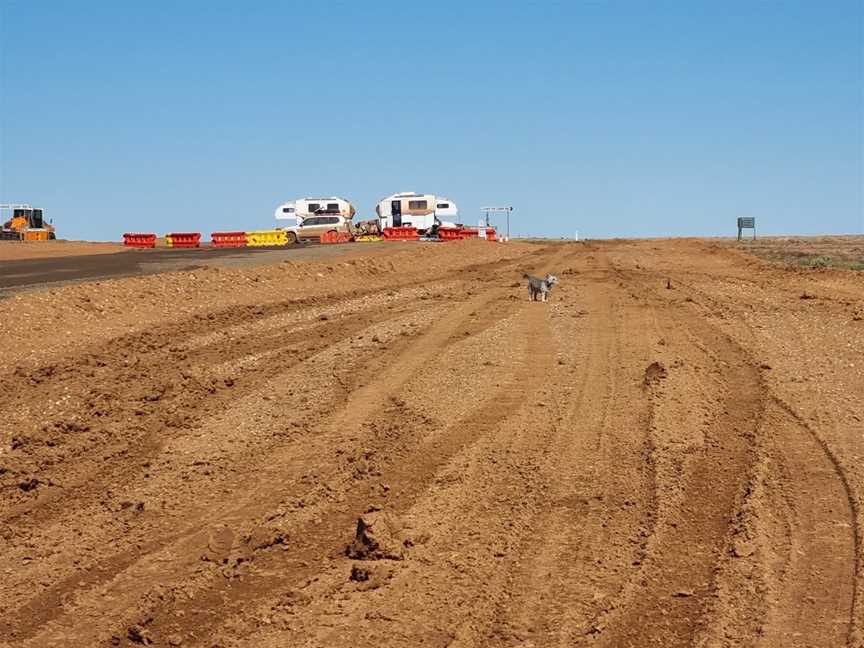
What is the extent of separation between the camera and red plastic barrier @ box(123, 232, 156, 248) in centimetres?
5844

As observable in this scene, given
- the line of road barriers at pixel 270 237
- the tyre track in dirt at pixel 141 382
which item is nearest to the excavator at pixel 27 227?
the line of road barriers at pixel 270 237

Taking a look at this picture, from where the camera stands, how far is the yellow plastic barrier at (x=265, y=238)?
54.4m

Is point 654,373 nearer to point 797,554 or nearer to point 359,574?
point 797,554

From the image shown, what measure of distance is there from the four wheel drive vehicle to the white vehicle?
6.78 metres

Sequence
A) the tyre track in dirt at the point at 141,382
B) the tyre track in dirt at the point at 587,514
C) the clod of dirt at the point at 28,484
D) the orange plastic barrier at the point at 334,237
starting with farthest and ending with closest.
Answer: the orange plastic barrier at the point at 334,237 → the tyre track in dirt at the point at 141,382 → the clod of dirt at the point at 28,484 → the tyre track in dirt at the point at 587,514

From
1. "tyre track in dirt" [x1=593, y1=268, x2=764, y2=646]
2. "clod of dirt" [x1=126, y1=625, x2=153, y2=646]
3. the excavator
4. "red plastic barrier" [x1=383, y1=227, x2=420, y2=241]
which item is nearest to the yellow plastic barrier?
"red plastic barrier" [x1=383, y1=227, x2=420, y2=241]

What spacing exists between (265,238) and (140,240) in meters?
9.02

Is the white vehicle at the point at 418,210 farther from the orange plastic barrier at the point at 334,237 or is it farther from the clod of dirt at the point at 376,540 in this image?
the clod of dirt at the point at 376,540

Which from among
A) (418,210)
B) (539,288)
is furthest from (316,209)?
(539,288)

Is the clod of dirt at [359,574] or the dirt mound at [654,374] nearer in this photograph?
the clod of dirt at [359,574]

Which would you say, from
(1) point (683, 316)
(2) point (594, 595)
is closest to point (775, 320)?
(1) point (683, 316)

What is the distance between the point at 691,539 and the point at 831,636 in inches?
55.9

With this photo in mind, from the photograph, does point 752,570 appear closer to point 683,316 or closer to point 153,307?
point 683,316

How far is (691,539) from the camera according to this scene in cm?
641
